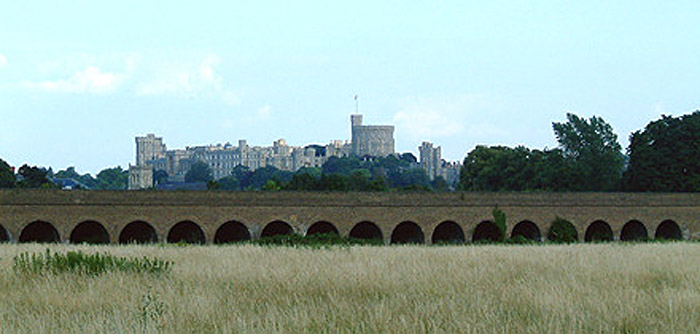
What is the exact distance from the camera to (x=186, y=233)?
40.3 metres

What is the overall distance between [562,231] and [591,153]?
2002 centimetres

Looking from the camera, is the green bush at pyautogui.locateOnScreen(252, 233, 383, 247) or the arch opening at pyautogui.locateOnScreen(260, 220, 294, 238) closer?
the green bush at pyautogui.locateOnScreen(252, 233, 383, 247)

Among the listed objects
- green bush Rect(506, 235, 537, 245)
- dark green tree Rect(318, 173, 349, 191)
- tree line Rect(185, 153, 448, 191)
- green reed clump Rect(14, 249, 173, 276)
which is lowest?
green bush Rect(506, 235, 537, 245)

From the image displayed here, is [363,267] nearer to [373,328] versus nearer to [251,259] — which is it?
[251,259]

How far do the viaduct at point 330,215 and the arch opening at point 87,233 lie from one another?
0.05 meters

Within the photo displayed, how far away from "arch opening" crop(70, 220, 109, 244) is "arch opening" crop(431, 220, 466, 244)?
54.5 ft

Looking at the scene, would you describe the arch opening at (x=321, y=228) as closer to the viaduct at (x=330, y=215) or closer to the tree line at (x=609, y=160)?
the viaduct at (x=330, y=215)

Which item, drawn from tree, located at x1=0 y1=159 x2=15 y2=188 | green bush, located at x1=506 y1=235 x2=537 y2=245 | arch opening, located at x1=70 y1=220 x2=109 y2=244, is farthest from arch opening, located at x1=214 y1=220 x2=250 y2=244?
tree, located at x1=0 y1=159 x2=15 y2=188

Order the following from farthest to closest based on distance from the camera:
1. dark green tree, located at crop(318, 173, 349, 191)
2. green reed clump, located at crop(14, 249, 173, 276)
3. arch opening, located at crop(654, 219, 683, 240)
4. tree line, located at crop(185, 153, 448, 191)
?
tree line, located at crop(185, 153, 448, 191)
dark green tree, located at crop(318, 173, 349, 191)
arch opening, located at crop(654, 219, 683, 240)
green reed clump, located at crop(14, 249, 173, 276)

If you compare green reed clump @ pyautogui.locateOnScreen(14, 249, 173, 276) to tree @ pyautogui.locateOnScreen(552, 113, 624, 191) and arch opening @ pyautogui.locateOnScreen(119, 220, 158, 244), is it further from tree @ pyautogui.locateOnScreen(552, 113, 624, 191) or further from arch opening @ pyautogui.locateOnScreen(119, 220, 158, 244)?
tree @ pyautogui.locateOnScreen(552, 113, 624, 191)

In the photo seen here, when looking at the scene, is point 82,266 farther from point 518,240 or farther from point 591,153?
point 591,153

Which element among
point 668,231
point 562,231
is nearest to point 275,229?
point 562,231

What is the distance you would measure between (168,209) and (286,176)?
132 meters

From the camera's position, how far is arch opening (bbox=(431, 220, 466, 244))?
4284 centimetres
